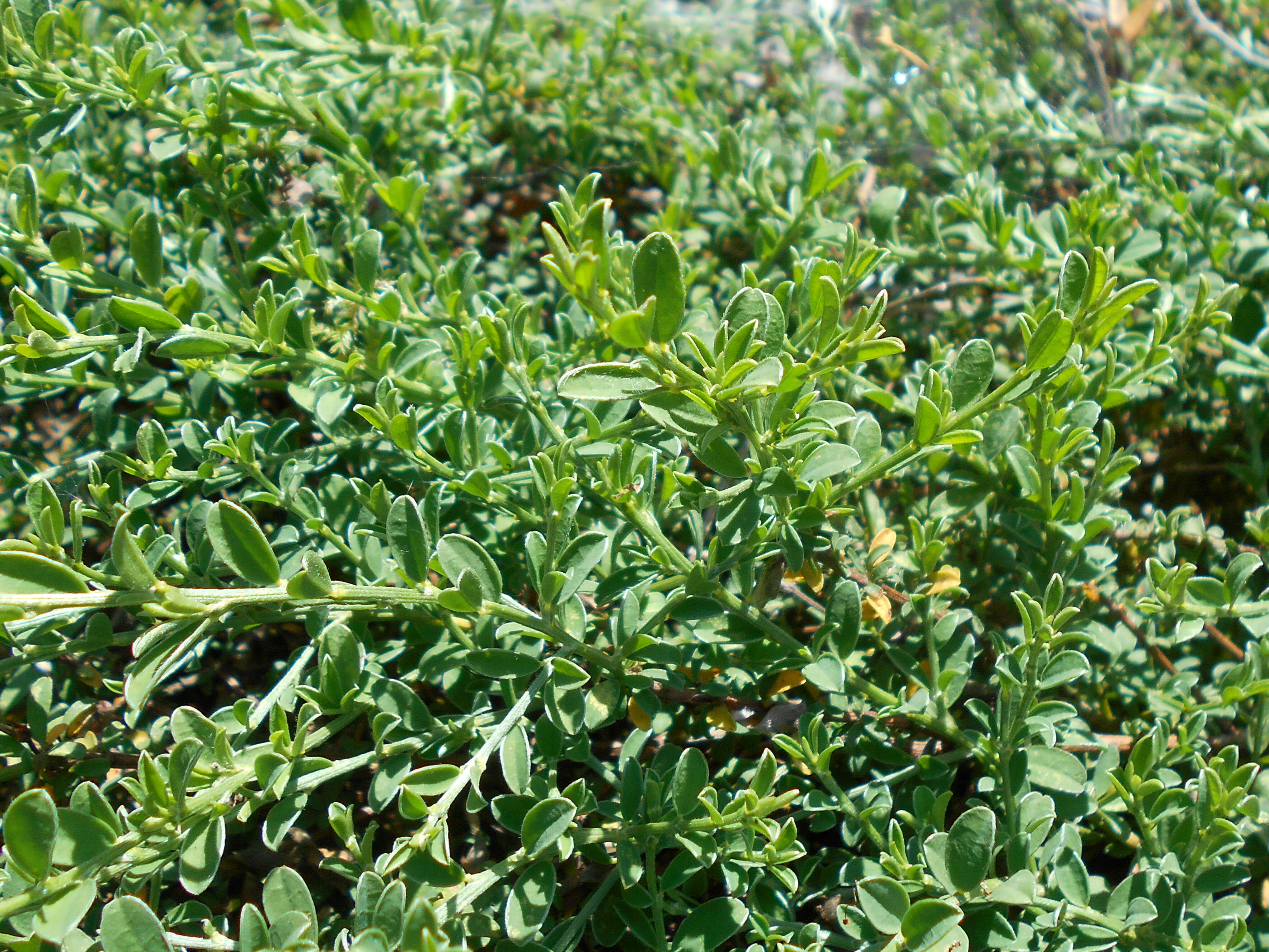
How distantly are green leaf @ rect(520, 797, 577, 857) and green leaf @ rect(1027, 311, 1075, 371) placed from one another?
2.82ft

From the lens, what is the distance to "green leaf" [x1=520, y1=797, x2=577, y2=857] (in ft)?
4.14

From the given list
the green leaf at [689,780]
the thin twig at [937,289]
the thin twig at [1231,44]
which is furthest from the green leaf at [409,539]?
the thin twig at [1231,44]

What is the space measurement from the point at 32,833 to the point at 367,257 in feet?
3.49

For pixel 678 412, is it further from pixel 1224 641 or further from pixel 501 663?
pixel 1224 641

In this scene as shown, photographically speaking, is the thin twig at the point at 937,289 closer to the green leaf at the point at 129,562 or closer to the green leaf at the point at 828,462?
the green leaf at the point at 828,462

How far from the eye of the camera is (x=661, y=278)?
1.06m

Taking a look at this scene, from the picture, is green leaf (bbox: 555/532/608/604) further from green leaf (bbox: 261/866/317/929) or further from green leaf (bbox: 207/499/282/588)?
green leaf (bbox: 261/866/317/929)

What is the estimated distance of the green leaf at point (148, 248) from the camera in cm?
164

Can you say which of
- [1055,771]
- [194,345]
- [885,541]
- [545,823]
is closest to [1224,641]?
[1055,771]

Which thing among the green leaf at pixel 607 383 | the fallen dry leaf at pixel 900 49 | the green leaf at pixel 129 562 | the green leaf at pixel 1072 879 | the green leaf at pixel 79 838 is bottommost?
the green leaf at pixel 79 838

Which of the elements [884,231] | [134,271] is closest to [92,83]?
[134,271]

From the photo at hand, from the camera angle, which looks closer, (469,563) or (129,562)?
(129,562)

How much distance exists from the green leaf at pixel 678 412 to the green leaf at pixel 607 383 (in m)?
0.05

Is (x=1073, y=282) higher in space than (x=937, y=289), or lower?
higher
